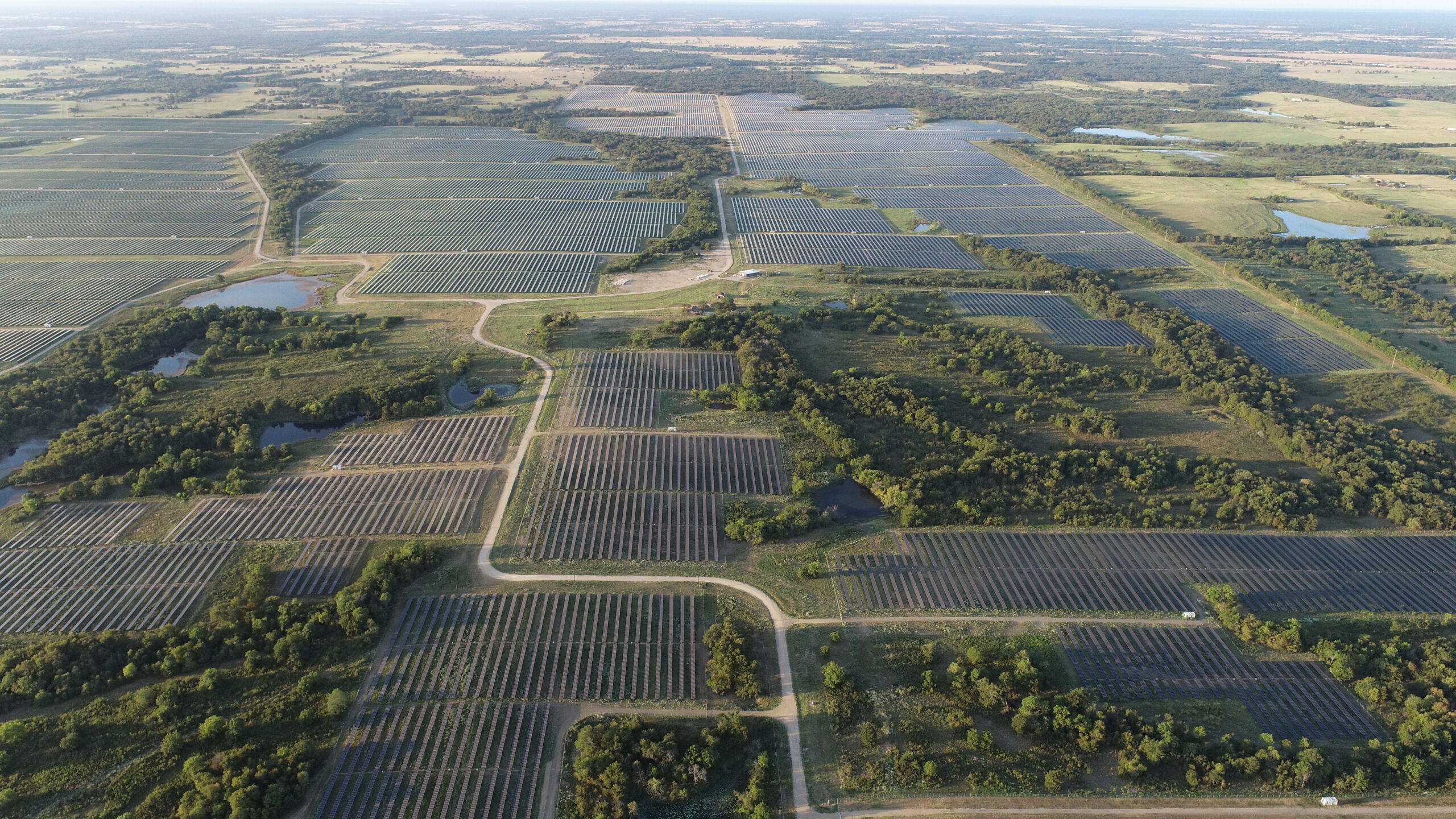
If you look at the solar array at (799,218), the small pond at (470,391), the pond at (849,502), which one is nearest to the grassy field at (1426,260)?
the solar array at (799,218)

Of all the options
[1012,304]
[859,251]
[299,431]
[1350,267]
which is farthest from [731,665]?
[1350,267]

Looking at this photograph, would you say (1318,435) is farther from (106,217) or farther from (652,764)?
(106,217)

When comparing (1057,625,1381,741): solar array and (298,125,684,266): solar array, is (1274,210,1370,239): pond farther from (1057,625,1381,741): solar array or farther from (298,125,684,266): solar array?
(298,125,684,266): solar array

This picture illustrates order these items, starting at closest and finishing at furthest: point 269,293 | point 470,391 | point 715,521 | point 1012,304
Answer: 1. point 715,521
2. point 470,391
3. point 1012,304
4. point 269,293

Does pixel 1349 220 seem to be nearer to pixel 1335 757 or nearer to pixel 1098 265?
pixel 1098 265

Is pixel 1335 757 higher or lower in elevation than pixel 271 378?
lower

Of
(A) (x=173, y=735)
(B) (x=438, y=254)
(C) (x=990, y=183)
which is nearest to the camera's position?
(A) (x=173, y=735)

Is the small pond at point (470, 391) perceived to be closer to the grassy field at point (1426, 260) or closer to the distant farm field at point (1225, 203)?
the distant farm field at point (1225, 203)

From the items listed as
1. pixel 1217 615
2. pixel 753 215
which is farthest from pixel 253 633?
pixel 753 215
